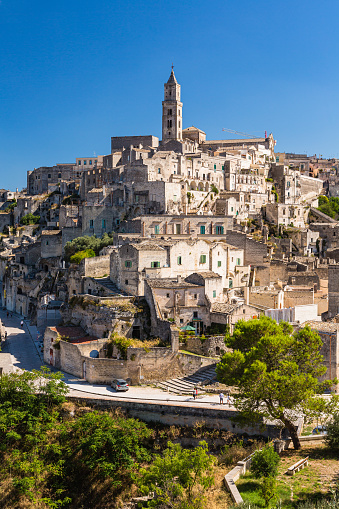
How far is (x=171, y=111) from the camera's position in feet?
267

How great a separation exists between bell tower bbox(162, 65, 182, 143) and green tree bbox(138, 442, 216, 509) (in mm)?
64590

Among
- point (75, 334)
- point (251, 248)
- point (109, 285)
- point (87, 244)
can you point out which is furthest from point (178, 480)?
point (87, 244)

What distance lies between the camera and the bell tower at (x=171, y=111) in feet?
266

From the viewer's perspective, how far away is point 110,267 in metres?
41.8

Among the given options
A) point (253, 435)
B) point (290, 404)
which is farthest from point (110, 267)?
point (290, 404)

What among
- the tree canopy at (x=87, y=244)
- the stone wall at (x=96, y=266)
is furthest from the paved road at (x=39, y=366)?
the tree canopy at (x=87, y=244)

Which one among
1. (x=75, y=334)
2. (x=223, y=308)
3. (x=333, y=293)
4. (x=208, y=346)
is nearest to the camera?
(x=208, y=346)

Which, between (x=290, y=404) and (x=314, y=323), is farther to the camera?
(x=314, y=323)

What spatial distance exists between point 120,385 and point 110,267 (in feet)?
44.0

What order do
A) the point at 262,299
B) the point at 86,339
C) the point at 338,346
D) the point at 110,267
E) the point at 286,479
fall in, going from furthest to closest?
the point at 110,267
the point at 262,299
the point at 86,339
the point at 338,346
the point at 286,479

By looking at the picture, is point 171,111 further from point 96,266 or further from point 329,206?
point 96,266

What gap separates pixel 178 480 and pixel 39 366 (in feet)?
56.3

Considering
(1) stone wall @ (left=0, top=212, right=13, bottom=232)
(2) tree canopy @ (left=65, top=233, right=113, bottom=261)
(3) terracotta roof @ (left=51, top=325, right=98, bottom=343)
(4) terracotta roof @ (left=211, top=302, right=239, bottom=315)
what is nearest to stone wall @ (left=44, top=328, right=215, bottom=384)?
(3) terracotta roof @ (left=51, top=325, right=98, bottom=343)

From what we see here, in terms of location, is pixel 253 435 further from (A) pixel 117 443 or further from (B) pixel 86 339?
(B) pixel 86 339
